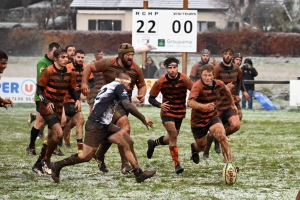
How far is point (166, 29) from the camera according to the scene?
99.6 feet

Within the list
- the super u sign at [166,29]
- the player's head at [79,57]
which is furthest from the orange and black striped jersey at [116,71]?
the super u sign at [166,29]

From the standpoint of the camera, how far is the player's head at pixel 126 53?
491 inches

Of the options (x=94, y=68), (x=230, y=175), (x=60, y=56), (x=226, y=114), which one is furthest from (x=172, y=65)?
(x=230, y=175)

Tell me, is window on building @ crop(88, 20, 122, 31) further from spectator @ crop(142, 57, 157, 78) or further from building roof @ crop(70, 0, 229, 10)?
spectator @ crop(142, 57, 157, 78)

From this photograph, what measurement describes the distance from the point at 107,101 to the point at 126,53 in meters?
1.60

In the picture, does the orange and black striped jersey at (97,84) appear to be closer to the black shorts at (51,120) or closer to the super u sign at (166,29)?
the black shorts at (51,120)

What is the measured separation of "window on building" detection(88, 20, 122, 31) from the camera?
40.5 meters

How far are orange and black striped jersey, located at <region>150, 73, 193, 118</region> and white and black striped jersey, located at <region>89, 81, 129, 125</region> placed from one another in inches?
74.7

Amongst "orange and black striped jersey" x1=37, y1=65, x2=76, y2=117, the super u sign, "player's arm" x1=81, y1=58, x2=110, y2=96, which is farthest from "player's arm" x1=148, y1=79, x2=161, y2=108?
the super u sign

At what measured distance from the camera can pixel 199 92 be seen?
12.3 metres

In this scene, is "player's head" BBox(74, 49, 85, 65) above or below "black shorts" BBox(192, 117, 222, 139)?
above

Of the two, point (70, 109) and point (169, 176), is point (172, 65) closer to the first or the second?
point (169, 176)

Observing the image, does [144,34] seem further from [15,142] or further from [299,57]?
[15,142]

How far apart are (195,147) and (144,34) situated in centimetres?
1730
